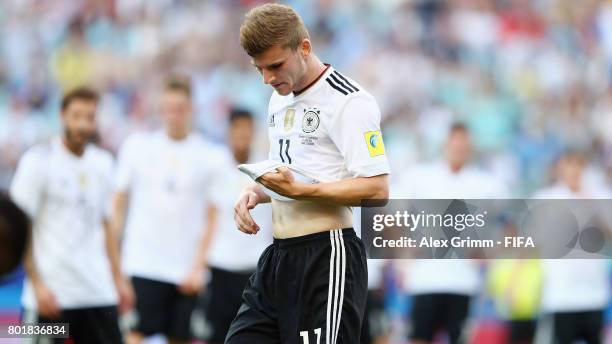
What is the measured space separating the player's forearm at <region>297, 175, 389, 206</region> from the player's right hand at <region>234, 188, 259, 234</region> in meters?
0.35

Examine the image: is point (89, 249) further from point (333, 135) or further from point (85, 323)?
point (333, 135)

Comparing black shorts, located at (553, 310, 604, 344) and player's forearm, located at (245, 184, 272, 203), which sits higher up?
player's forearm, located at (245, 184, 272, 203)

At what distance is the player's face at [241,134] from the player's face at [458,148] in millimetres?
1874

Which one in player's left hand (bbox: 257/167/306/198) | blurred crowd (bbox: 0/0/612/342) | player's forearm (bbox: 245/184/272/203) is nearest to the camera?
player's left hand (bbox: 257/167/306/198)

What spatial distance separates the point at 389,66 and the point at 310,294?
10.3 meters

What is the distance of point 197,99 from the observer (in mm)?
13328

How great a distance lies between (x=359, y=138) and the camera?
13.5 feet

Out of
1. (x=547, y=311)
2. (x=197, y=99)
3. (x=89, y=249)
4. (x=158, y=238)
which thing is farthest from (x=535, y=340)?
(x=197, y=99)

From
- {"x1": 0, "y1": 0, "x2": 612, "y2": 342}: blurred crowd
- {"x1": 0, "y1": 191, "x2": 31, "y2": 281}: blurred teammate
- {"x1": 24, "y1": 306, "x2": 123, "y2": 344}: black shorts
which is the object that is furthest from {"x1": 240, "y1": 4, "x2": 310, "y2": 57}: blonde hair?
{"x1": 0, "y1": 0, "x2": 612, "y2": 342}: blurred crowd

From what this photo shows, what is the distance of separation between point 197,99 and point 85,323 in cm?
659

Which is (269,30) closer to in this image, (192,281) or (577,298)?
(192,281)

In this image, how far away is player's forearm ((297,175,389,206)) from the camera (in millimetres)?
4055

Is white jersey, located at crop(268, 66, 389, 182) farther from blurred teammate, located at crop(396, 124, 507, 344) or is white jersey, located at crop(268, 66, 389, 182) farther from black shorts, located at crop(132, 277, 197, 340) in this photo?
blurred teammate, located at crop(396, 124, 507, 344)

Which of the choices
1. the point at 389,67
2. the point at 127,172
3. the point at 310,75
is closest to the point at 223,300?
the point at 127,172
